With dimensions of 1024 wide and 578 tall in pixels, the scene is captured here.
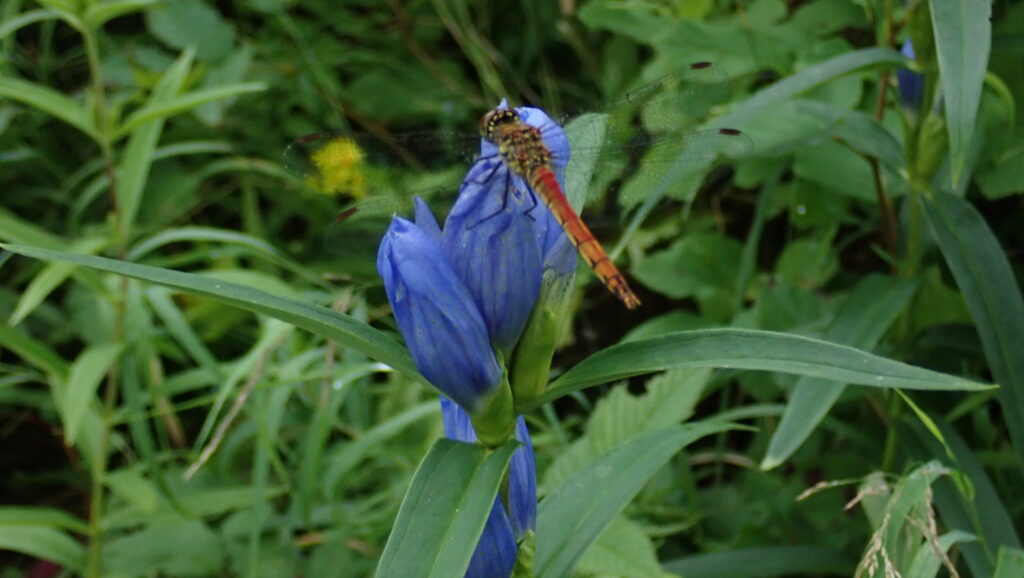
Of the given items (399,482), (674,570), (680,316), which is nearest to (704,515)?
(674,570)

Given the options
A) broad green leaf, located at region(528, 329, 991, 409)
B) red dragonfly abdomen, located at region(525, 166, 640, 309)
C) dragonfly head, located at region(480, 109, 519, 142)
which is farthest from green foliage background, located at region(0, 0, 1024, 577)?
dragonfly head, located at region(480, 109, 519, 142)

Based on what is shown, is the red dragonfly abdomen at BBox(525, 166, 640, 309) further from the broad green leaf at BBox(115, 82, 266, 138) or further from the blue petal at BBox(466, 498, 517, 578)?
the broad green leaf at BBox(115, 82, 266, 138)

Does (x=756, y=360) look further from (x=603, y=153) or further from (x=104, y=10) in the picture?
(x=104, y=10)

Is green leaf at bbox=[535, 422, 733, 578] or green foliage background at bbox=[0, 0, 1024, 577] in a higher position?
green foliage background at bbox=[0, 0, 1024, 577]

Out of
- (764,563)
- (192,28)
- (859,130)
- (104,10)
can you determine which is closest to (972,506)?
(764,563)

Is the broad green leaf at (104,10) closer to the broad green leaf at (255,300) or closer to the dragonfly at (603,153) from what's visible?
the dragonfly at (603,153)
